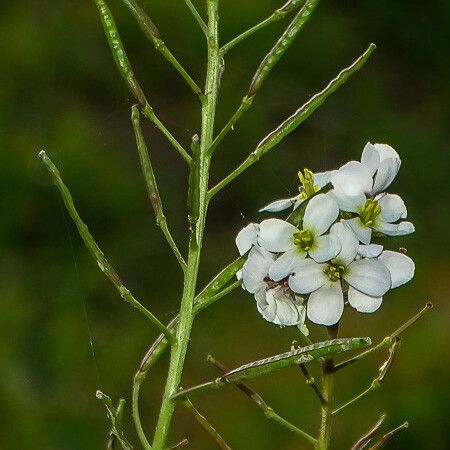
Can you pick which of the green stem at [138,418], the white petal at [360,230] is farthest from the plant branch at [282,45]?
the green stem at [138,418]

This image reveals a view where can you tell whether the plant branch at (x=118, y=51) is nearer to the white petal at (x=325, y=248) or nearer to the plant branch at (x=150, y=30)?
the plant branch at (x=150, y=30)

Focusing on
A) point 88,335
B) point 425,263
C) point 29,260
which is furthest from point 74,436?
point 425,263

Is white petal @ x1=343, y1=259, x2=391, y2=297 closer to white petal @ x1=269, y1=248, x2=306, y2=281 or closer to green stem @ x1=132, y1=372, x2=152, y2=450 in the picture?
white petal @ x1=269, y1=248, x2=306, y2=281

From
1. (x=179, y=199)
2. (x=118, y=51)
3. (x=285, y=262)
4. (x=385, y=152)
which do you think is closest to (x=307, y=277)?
(x=285, y=262)

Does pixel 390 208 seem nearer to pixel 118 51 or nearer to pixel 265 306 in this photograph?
pixel 265 306

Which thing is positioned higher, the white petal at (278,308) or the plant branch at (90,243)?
the plant branch at (90,243)

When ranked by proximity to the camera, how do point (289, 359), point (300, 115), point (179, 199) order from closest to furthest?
point (289, 359) → point (300, 115) → point (179, 199)

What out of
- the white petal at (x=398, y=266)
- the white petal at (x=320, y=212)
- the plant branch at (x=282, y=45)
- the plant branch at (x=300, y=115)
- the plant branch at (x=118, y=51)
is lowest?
the white petal at (x=398, y=266)

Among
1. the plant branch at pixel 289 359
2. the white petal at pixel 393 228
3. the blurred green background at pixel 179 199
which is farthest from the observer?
the blurred green background at pixel 179 199
